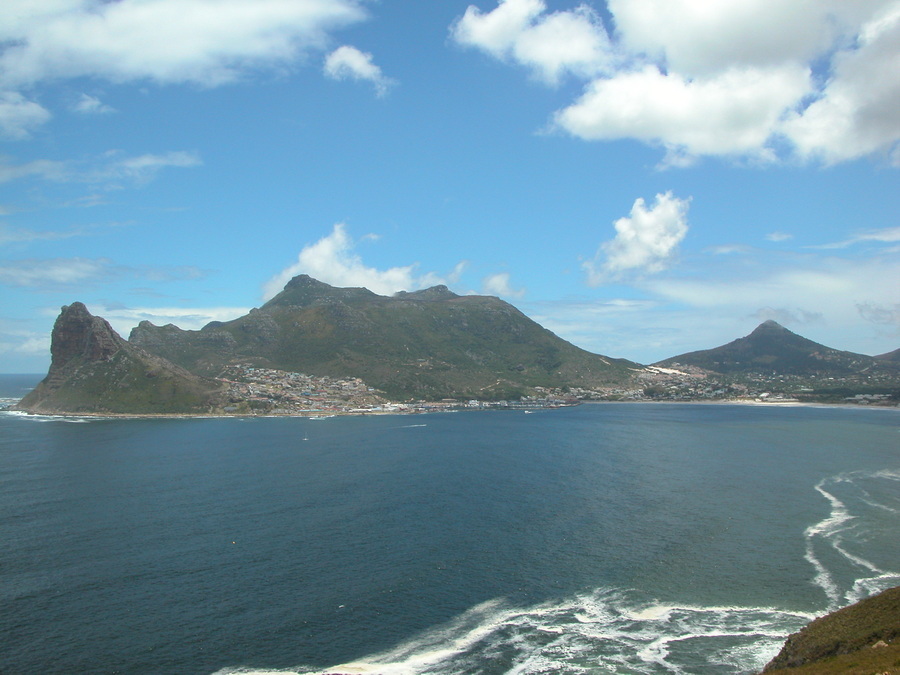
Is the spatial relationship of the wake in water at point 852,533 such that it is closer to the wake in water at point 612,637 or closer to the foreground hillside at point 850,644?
the wake in water at point 612,637

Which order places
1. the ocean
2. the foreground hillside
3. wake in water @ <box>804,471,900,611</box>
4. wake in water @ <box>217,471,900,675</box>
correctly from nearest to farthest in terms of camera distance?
1. the foreground hillside
2. wake in water @ <box>217,471,900,675</box>
3. the ocean
4. wake in water @ <box>804,471,900,611</box>

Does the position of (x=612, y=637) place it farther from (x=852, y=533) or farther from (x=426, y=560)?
(x=852, y=533)

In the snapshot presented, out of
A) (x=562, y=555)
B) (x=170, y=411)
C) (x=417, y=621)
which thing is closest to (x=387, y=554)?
(x=417, y=621)

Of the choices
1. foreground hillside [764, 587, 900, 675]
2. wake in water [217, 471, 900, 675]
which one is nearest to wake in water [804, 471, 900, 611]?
wake in water [217, 471, 900, 675]

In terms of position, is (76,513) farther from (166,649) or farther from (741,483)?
(741,483)

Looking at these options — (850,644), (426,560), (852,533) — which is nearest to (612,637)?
Answer: (850,644)

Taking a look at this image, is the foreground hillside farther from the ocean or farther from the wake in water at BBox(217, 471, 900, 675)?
the ocean

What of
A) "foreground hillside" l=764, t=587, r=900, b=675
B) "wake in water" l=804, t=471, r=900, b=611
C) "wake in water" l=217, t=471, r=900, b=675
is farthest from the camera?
"wake in water" l=804, t=471, r=900, b=611
